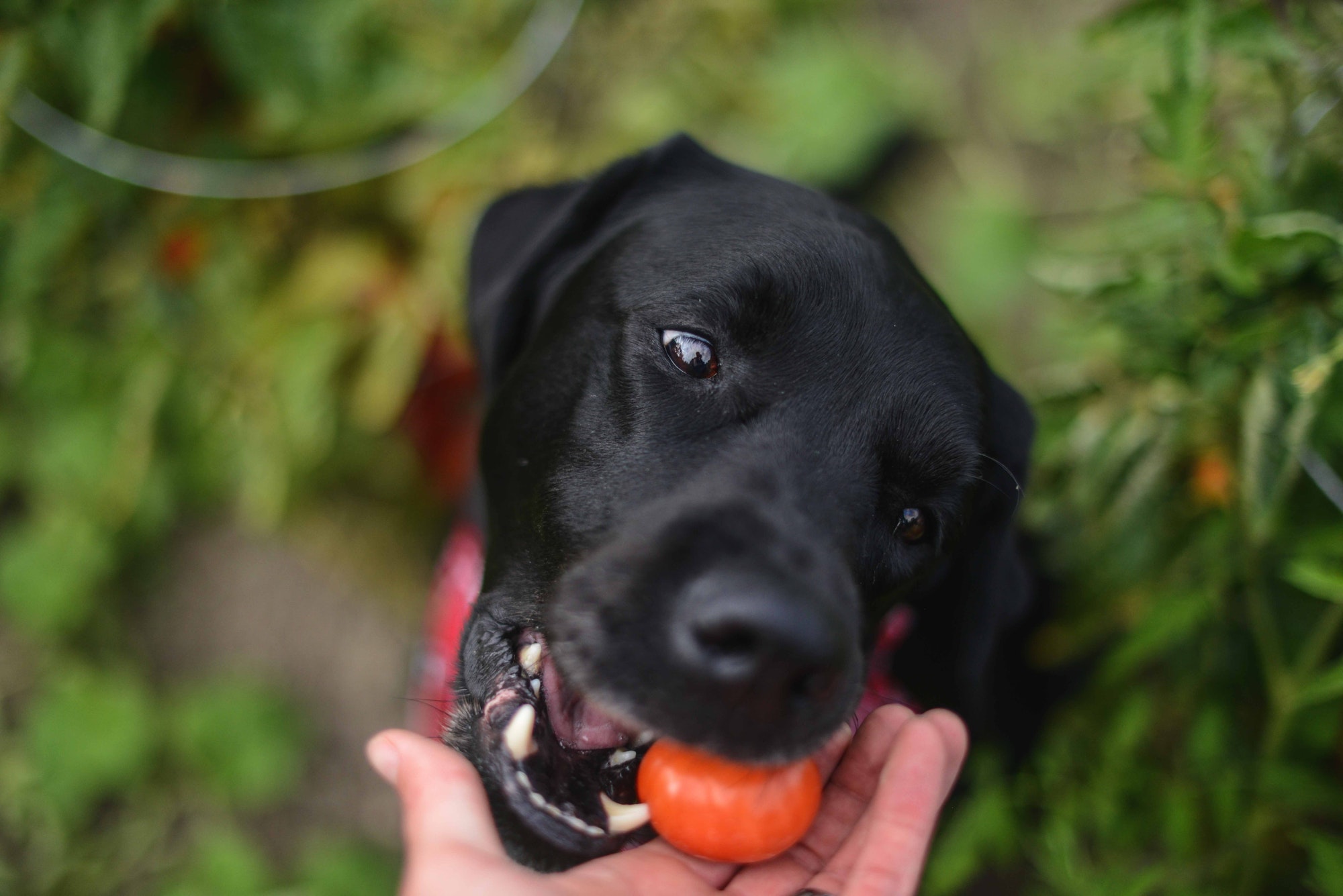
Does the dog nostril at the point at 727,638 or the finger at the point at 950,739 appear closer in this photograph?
the dog nostril at the point at 727,638

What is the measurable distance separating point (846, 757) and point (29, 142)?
2853mm

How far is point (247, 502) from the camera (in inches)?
120

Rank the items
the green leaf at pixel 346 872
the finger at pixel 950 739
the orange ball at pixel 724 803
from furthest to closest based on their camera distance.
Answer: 1. the green leaf at pixel 346 872
2. the finger at pixel 950 739
3. the orange ball at pixel 724 803

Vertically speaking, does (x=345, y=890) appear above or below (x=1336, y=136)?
below

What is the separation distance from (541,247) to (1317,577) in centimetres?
168

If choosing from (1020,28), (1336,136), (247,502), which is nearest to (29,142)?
(247,502)

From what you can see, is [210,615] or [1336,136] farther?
[210,615]

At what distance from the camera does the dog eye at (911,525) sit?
1619 millimetres

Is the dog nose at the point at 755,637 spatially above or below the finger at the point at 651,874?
above

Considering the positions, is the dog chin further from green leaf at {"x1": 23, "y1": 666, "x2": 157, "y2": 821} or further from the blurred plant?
green leaf at {"x1": 23, "y1": 666, "x2": 157, "y2": 821}

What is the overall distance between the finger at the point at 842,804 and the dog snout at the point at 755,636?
1.09 feet

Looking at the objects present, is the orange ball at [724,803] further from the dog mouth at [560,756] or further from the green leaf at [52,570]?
the green leaf at [52,570]

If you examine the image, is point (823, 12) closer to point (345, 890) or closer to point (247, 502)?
point (247, 502)

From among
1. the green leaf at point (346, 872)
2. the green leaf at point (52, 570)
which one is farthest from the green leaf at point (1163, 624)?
the green leaf at point (52, 570)
